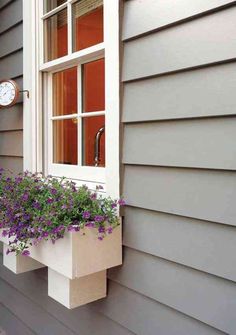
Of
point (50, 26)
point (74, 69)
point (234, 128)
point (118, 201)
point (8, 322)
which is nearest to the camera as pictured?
point (234, 128)

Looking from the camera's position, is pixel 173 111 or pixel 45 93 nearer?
pixel 173 111

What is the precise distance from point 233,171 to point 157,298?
593 millimetres

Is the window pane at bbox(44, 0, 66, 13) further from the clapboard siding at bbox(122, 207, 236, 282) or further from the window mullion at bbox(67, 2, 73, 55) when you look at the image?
the clapboard siding at bbox(122, 207, 236, 282)

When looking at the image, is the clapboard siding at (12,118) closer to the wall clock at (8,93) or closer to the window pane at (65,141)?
the wall clock at (8,93)

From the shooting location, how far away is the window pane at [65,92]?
2.01 m

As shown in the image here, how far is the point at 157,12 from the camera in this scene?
53.5 inches

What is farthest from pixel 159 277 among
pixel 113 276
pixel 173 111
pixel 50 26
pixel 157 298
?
pixel 50 26

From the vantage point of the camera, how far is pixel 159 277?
1378 millimetres

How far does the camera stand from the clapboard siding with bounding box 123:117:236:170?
1.13 m

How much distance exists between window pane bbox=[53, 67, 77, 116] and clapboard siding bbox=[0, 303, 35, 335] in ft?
4.59

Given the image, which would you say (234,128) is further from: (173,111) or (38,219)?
(38,219)

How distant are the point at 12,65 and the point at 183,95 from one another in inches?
61.7

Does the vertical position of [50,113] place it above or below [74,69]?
below

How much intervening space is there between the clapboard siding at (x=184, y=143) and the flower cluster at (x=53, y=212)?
228mm
